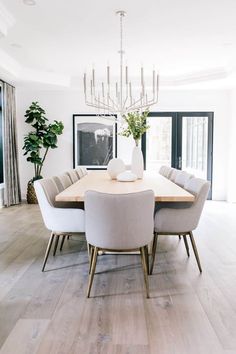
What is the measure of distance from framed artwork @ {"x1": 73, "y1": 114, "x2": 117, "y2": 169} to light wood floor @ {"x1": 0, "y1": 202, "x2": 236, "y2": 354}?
3819 millimetres

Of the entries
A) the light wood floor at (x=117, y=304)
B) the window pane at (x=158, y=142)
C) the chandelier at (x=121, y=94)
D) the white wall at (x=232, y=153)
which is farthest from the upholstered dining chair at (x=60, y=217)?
the white wall at (x=232, y=153)

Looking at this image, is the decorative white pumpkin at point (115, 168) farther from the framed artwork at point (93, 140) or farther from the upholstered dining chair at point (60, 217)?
the framed artwork at point (93, 140)

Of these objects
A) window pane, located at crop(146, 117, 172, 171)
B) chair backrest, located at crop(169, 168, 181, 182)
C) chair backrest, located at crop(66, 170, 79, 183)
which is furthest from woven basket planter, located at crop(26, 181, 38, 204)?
chair backrest, located at crop(169, 168, 181, 182)

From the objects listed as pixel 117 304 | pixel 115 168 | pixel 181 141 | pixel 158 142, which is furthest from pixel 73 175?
pixel 181 141

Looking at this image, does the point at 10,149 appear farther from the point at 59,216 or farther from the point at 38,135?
the point at 59,216

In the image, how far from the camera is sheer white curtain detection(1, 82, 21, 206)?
6.66m

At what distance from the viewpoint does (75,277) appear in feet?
10.0

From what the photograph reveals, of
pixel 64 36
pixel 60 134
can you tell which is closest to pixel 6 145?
pixel 60 134

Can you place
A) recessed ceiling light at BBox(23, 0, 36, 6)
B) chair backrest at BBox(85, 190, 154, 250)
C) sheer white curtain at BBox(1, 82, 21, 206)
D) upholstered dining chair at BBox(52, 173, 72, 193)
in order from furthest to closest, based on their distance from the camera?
sheer white curtain at BBox(1, 82, 21, 206)
upholstered dining chair at BBox(52, 173, 72, 193)
recessed ceiling light at BBox(23, 0, 36, 6)
chair backrest at BBox(85, 190, 154, 250)

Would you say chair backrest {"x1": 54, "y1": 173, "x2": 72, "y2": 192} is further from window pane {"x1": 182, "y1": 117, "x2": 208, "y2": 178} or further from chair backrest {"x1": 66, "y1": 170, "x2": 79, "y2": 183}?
window pane {"x1": 182, "y1": 117, "x2": 208, "y2": 178}

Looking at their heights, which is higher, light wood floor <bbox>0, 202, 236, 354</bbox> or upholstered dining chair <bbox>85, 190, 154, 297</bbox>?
upholstered dining chair <bbox>85, 190, 154, 297</bbox>

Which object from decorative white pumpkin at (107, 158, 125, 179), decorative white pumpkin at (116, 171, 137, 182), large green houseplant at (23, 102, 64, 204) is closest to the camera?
decorative white pumpkin at (116, 171, 137, 182)

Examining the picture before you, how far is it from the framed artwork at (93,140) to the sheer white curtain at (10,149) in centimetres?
137

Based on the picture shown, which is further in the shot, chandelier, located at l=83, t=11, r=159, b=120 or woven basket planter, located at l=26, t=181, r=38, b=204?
woven basket planter, located at l=26, t=181, r=38, b=204
